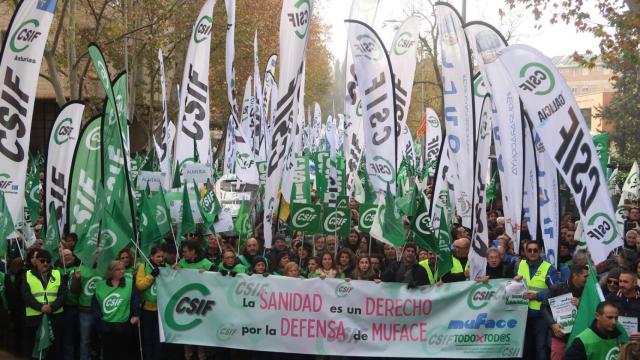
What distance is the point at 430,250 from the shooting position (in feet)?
34.1

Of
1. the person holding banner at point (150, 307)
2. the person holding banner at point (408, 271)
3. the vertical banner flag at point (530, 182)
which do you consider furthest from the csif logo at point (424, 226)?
the person holding banner at point (150, 307)

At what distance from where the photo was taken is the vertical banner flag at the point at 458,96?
37.3 feet

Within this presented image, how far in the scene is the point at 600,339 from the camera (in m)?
7.19

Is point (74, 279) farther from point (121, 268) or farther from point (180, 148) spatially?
point (180, 148)

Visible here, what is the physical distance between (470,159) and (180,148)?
18.6 feet

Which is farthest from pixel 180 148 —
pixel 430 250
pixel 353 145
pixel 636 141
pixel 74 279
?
pixel 636 141

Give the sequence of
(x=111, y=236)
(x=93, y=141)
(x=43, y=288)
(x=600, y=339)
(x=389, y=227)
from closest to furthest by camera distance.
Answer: (x=600, y=339), (x=43, y=288), (x=111, y=236), (x=389, y=227), (x=93, y=141)

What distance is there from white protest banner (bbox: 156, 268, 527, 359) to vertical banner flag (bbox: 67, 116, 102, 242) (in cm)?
221

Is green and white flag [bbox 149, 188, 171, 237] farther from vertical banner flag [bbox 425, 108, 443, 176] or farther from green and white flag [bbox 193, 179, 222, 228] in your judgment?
vertical banner flag [bbox 425, 108, 443, 176]

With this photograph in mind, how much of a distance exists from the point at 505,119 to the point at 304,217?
276cm

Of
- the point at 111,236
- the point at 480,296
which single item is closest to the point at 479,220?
the point at 480,296

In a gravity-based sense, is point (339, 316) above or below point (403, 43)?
below

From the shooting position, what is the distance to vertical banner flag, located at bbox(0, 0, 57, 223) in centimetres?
1090

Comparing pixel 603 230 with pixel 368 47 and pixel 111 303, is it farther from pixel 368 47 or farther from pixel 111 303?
pixel 368 47
